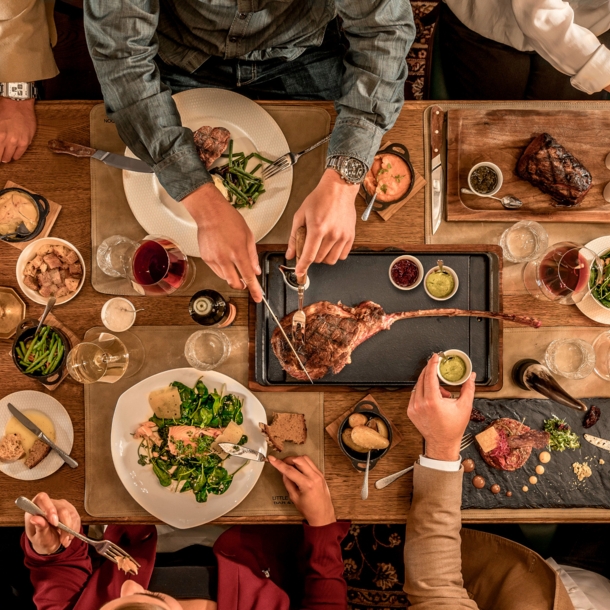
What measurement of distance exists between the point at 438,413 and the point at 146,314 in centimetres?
118

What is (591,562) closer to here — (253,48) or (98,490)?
(98,490)

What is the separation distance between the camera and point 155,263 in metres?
1.92

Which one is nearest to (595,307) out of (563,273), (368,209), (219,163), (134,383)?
(563,273)

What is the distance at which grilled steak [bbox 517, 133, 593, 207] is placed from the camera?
77.5 inches

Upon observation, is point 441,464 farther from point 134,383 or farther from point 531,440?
point 134,383

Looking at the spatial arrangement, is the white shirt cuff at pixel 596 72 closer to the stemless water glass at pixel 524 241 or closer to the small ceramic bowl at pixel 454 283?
the stemless water glass at pixel 524 241

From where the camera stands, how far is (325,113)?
2061 mm

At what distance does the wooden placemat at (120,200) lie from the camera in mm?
2043

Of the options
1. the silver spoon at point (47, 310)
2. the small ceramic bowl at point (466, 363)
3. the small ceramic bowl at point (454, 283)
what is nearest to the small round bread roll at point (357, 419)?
the small ceramic bowl at point (466, 363)

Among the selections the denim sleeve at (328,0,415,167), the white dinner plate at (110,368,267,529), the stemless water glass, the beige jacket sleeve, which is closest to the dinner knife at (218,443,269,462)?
the white dinner plate at (110,368,267,529)

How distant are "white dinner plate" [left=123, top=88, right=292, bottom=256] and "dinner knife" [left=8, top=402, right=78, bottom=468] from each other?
864 mm

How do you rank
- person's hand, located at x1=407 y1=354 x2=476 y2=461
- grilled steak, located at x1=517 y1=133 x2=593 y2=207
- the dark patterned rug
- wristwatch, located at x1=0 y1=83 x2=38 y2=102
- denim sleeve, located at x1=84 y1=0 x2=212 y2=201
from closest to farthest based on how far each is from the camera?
denim sleeve, located at x1=84 y1=0 x2=212 y2=201 → person's hand, located at x1=407 y1=354 x2=476 y2=461 → grilled steak, located at x1=517 y1=133 x2=593 y2=207 → wristwatch, located at x1=0 y1=83 x2=38 y2=102 → the dark patterned rug

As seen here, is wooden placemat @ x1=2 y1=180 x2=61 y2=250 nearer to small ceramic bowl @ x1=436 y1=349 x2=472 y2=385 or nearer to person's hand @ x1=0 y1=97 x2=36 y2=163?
person's hand @ x1=0 y1=97 x2=36 y2=163

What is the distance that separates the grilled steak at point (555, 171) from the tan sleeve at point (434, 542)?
1.14 meters
